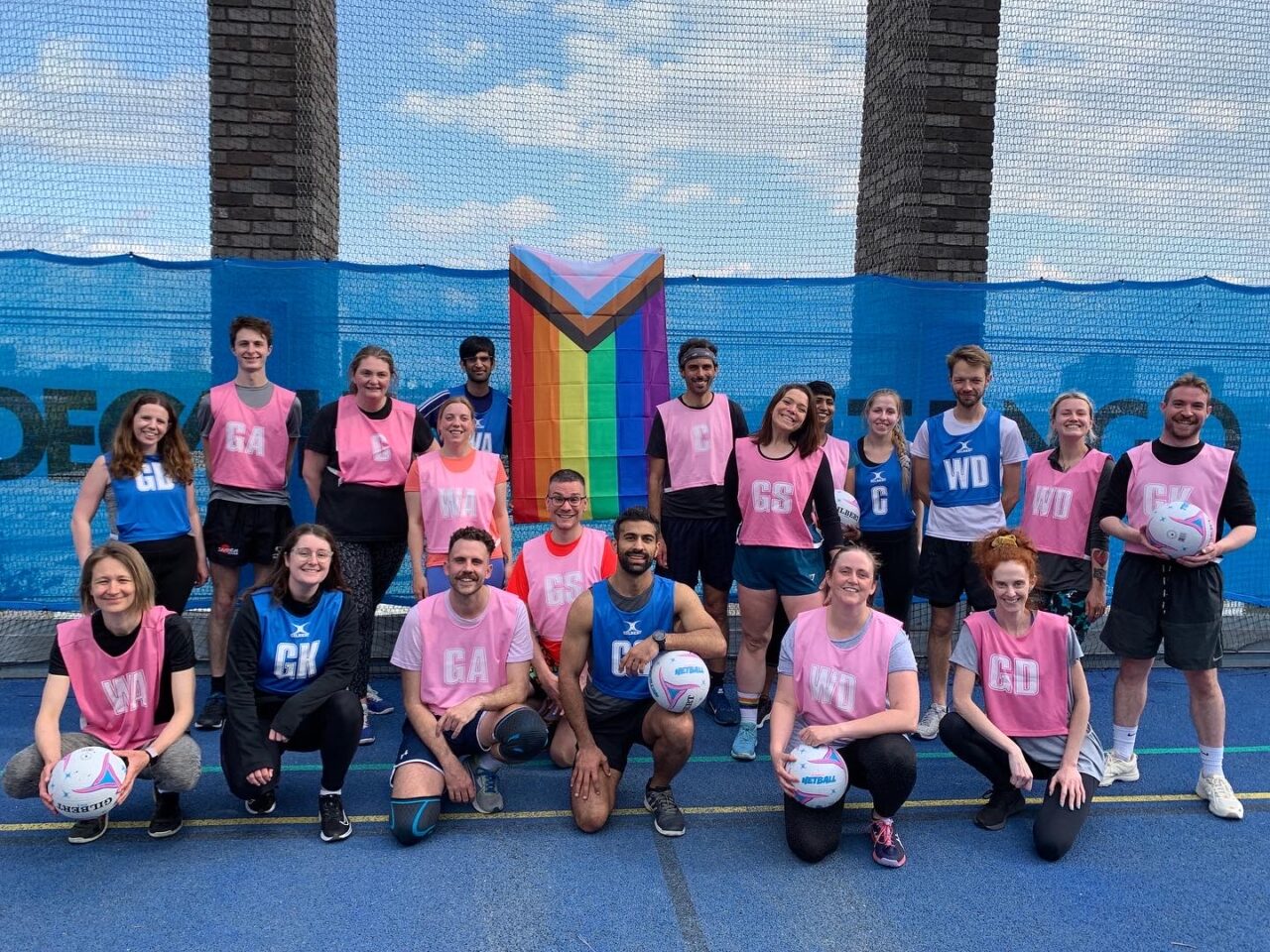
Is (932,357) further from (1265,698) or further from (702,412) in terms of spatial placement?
(1265,698)

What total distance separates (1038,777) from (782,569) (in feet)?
4.47

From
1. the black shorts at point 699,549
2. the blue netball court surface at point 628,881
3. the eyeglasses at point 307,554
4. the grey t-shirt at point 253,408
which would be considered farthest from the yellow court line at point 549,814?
the grey t-shirt at point 253,408

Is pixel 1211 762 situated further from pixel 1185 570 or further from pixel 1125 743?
pixel 1185 570

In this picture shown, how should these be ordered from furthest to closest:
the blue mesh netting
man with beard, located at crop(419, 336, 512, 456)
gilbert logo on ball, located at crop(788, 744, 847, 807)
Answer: the blue mesh netting < man with beard, located at crop(419, 336, 512, 456) < gilbert logo on ball, located at crop(788, 744, 847, 807)

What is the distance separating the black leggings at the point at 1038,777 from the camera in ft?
11.0

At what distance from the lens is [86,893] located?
3035 mm

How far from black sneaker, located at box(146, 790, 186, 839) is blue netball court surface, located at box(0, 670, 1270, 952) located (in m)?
0.04

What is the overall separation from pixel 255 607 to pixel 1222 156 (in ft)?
22.7

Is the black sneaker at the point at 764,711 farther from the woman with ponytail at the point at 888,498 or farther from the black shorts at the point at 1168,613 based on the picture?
the black shorts at the point at 1168,613

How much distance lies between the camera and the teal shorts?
4.32 metres

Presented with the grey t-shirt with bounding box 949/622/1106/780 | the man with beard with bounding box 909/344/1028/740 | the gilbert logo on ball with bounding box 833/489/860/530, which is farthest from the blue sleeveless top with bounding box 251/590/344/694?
the man with beard with bounding box 909/344/1028/740

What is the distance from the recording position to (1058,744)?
3.62 metres

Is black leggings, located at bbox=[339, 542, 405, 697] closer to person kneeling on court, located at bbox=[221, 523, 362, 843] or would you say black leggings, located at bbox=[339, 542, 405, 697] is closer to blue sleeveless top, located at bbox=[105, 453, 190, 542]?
person kneeling on court, located at bbox=[221, 523, 362, 843]

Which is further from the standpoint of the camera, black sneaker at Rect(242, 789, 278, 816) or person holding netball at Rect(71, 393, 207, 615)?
person holding netball at Rect(71, 393, 207, 615)
